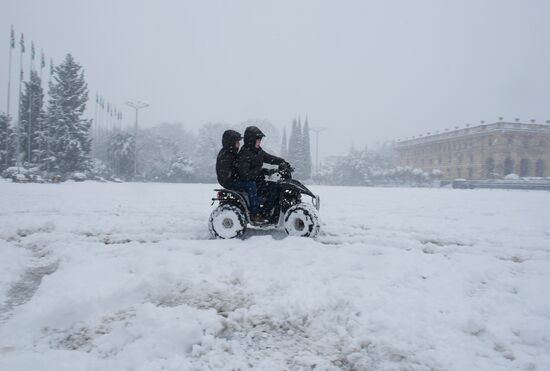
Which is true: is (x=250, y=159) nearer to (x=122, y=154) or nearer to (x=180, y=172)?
(x=180, y=172)

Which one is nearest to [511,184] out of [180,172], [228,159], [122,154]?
[228,159]

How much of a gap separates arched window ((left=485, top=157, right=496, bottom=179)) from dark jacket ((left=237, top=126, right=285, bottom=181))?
72620 mm

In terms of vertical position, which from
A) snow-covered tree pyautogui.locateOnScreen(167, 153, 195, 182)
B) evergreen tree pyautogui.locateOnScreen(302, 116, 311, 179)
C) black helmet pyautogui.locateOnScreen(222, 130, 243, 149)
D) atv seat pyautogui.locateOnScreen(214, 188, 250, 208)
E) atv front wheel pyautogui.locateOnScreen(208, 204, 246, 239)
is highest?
evergreen tree pyautogui.locateOnScreen(302, 116, 311, 179)

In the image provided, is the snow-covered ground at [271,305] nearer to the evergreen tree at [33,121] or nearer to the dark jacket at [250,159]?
the dark jacket at [250,159]

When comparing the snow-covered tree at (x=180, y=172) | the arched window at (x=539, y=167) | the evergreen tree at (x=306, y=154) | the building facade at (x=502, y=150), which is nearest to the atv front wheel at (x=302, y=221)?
the snow-covered tree at (x=180, y=172)

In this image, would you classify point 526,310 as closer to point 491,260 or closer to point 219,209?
point 491,260

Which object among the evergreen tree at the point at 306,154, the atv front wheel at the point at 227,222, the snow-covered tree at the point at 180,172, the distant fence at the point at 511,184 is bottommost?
the atv front wheel at the point at 227,222

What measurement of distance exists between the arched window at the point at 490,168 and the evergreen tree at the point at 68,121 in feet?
228

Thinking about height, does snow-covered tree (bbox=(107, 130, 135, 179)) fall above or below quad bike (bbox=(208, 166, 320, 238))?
above

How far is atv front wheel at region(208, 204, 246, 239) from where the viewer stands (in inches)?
266

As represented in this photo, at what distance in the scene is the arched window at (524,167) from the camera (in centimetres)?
6669

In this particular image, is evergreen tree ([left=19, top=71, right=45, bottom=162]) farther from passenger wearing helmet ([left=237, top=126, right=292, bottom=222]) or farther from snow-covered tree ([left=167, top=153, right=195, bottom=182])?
passenger wearing helmet ([left=237, top=126, right=292, bottom=222])

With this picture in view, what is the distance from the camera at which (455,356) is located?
2924 mm

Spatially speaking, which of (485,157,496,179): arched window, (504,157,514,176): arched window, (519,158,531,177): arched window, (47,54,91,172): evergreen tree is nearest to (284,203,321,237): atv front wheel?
(47,54,91,172): evergreen tree
